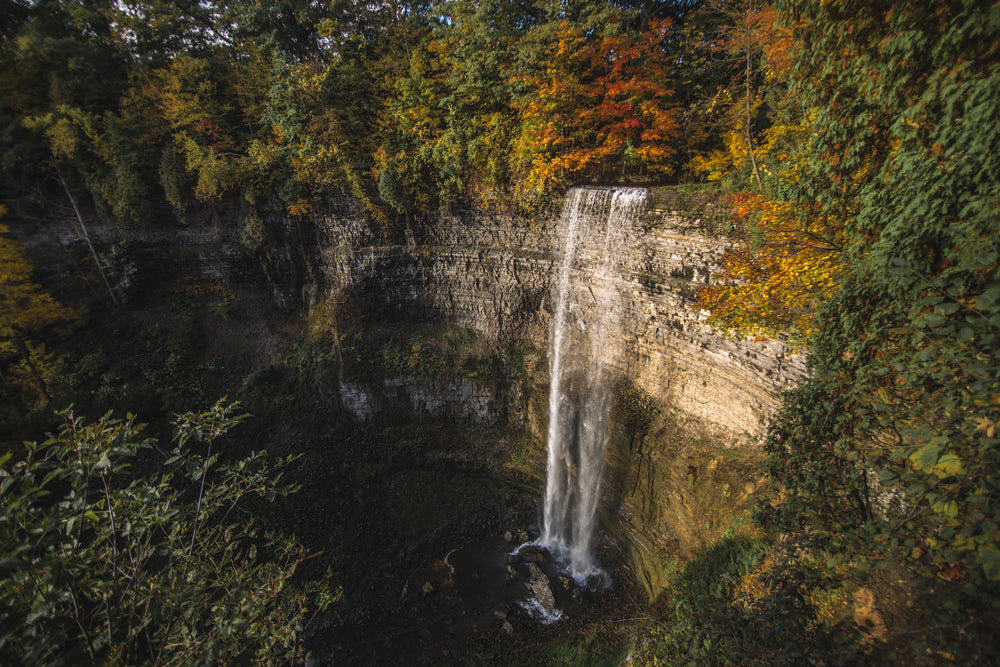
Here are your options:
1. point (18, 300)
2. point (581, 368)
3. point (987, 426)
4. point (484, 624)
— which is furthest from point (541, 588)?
point (18, 300)

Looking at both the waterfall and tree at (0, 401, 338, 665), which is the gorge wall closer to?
the waterfall

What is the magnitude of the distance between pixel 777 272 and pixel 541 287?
28.9ft

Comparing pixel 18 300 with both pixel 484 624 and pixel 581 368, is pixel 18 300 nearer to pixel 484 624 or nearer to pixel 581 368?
pixel 484 624

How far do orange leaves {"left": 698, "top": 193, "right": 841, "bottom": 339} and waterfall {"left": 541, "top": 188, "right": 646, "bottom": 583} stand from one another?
358cm

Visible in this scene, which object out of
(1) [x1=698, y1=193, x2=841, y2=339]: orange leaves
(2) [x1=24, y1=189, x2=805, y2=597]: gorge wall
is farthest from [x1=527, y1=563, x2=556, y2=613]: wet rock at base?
(1) [x1=698, y1=193, x2=841, y2=339]: orange leaves

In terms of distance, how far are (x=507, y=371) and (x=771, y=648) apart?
42.8 feet

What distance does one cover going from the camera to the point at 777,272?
715 cm

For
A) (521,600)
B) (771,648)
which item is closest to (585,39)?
(771,648)

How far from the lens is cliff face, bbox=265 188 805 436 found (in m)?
9.80

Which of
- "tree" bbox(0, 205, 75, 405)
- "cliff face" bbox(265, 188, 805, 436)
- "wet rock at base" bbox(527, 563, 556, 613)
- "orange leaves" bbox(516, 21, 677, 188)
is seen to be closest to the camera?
"cliff face" bbox(265, 188, 805, 436)

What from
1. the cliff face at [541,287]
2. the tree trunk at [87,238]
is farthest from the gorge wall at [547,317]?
the tree trunk at [87,238]

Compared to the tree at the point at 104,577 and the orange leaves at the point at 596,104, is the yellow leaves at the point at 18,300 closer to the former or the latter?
the tree at the point at 104,577

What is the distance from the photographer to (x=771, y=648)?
364 cm

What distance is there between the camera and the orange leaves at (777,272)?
601cm
